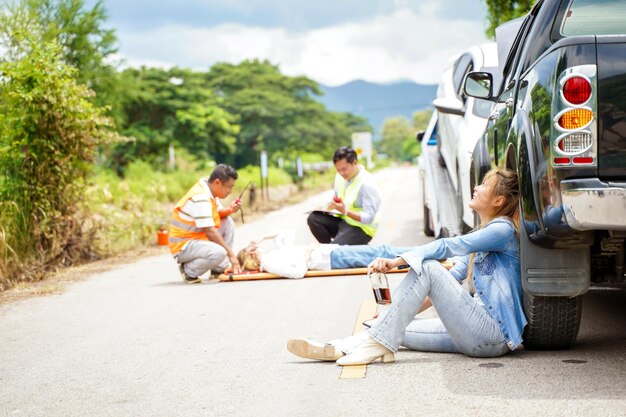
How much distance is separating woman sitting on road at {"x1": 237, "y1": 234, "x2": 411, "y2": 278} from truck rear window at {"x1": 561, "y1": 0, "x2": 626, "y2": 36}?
513 cm

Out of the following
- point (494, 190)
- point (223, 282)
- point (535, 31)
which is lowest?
point (223, 282)

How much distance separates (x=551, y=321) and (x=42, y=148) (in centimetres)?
885

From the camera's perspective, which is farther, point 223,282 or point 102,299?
point 223,282

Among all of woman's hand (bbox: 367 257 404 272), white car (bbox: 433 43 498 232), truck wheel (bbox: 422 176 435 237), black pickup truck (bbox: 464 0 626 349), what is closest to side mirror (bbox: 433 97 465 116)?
white car (bbox: 433 43 498 232)

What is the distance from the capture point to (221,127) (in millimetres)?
54375

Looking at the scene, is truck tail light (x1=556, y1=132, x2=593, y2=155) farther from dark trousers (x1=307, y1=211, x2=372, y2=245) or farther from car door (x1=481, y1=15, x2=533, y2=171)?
dark trousers (x1=307, y1=211, x2=372, y2=245)

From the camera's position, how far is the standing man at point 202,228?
37.2 ft

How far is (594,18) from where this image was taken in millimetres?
6312

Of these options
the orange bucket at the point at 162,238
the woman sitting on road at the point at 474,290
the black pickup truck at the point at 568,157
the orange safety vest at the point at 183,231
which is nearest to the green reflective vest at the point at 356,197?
the orange safety vest at the point at 183,231

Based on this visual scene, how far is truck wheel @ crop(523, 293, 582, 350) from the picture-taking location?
6.16m

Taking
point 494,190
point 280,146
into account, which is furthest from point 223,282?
point 280,146

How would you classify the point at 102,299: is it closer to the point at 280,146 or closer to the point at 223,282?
the point at 223,282

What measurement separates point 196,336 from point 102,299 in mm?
2951

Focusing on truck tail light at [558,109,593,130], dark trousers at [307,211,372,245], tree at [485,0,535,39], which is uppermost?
tree at [485,0,535,39]
